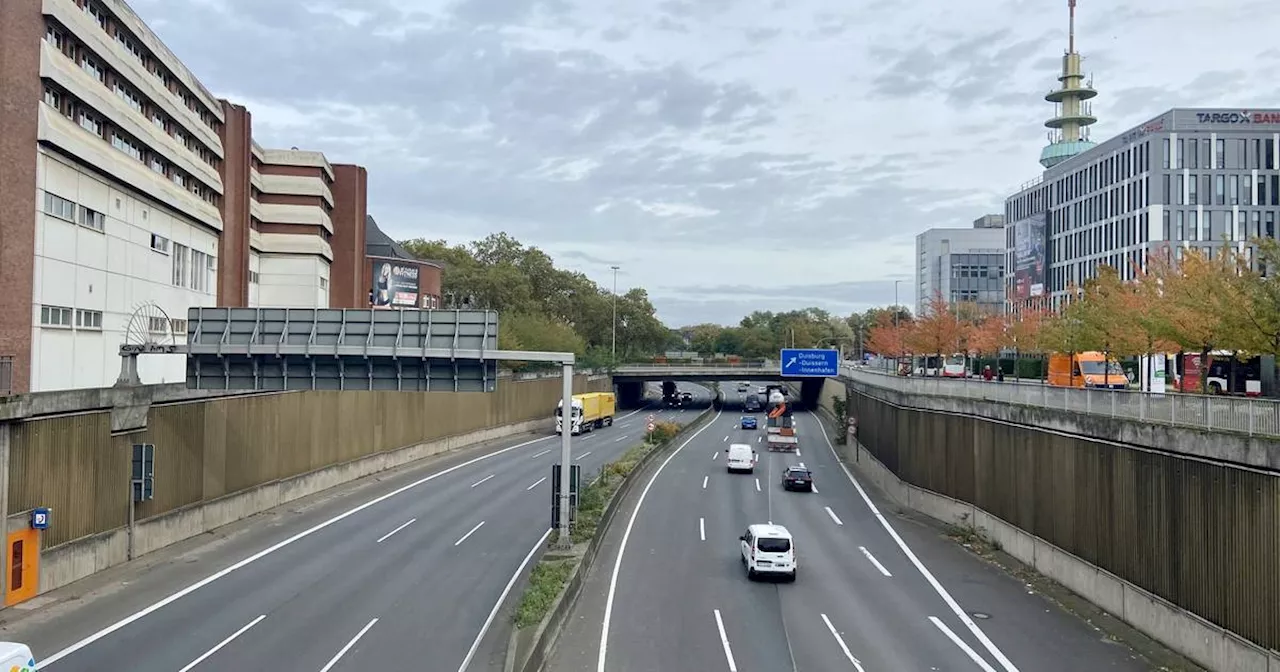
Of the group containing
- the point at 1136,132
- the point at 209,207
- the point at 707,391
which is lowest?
the point at 707,391

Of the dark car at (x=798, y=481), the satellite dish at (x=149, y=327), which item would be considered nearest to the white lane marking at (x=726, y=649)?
the dark car at (x=798, y=481)

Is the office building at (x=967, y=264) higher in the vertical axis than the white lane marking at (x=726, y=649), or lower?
higher

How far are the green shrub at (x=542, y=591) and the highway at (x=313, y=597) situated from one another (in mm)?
921

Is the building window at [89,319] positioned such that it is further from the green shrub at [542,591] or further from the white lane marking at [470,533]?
the green shrub at [542,591]

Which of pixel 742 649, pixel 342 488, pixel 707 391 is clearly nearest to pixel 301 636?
pixel 742 649

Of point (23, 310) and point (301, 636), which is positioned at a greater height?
point (23, 310)

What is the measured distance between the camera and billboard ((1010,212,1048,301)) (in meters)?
108

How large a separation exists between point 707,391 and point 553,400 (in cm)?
7503

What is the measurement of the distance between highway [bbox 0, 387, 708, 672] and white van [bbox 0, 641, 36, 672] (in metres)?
5.53

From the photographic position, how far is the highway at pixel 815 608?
63.7 feet

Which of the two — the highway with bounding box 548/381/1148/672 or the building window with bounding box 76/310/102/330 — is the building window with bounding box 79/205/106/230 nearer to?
the building window with bounding box 76/310/102/330

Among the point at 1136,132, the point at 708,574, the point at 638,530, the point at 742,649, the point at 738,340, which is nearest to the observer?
the point at 742,649

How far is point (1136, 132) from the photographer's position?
89.9 m

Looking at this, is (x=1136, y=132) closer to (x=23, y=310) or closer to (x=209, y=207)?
(x=209, y=207)
